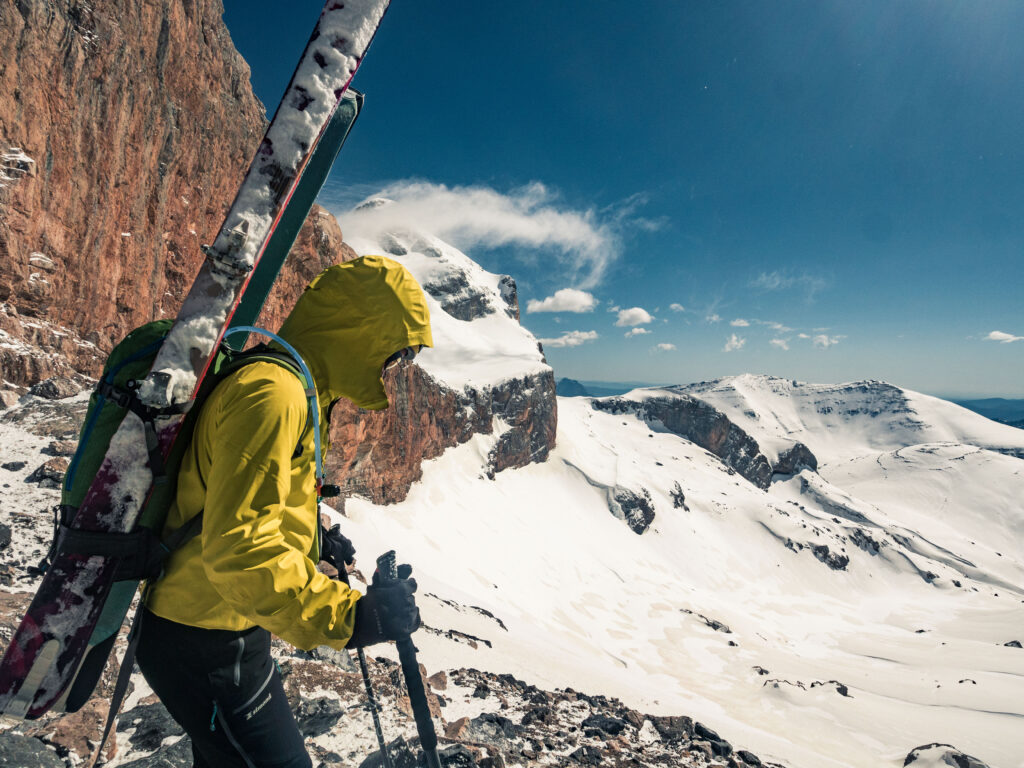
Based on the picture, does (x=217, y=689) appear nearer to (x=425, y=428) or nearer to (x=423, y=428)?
(x=423, y=428)

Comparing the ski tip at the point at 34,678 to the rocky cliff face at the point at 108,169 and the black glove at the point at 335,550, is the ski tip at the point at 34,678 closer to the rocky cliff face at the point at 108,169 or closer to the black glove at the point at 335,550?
the black glove at the point at 335,550

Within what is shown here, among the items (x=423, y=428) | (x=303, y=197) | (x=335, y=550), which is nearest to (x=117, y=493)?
(x=335, y=550)

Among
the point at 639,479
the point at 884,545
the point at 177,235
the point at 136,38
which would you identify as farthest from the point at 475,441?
the point at 884,545

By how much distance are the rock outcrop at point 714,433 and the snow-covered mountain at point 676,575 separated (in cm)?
67

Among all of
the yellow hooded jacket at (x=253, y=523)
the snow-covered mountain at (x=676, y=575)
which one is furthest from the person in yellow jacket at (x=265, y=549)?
the snow-covered mountain at (x=676, y=575)

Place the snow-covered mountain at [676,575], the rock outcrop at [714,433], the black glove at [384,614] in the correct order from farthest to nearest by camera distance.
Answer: the rock outcrop at [714,433]
the snow-covered mountain at [676,575]
the black glove at [384,614]

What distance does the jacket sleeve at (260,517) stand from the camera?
1668 mm

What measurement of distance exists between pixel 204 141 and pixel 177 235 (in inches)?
214

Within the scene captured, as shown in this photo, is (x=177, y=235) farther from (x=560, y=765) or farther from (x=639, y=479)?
(x=639, y=479)

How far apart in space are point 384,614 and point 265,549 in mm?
641

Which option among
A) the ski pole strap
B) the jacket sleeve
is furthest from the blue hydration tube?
the ski pole strap

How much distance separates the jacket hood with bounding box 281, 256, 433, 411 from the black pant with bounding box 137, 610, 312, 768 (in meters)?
1.21

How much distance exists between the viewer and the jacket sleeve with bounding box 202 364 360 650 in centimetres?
167

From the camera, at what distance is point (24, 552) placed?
7.07m
